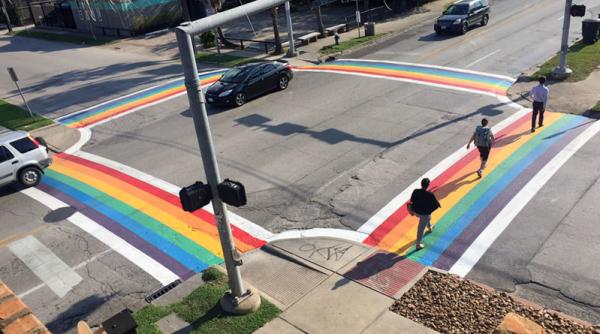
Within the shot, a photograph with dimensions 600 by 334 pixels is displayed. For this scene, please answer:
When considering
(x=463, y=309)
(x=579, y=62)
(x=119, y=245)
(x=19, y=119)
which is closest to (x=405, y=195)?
(x=463, y=309)

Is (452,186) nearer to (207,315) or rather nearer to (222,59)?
(207,315)

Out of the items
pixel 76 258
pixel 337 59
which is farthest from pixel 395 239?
pixel 337 59

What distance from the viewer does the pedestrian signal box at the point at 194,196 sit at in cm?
797

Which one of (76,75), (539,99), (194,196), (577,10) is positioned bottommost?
(539,99)

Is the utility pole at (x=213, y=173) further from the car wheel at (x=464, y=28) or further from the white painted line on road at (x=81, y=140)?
the car wheel at (x=464, y=28)

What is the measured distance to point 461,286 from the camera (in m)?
8.89

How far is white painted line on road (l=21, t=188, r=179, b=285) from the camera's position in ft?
34.0

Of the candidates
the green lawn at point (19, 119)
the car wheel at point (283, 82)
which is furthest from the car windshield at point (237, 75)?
the green lawn at point (19, 119)

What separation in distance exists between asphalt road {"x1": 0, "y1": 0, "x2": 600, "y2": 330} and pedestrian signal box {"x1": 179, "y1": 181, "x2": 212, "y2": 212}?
2.93 m

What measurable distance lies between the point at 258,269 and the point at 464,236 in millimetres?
4396

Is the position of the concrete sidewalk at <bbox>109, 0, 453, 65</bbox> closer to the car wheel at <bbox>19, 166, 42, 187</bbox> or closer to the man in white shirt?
the man in white shirt

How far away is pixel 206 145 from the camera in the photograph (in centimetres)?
798

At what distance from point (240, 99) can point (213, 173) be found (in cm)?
1286

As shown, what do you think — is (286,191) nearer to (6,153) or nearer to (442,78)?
(6,153)
